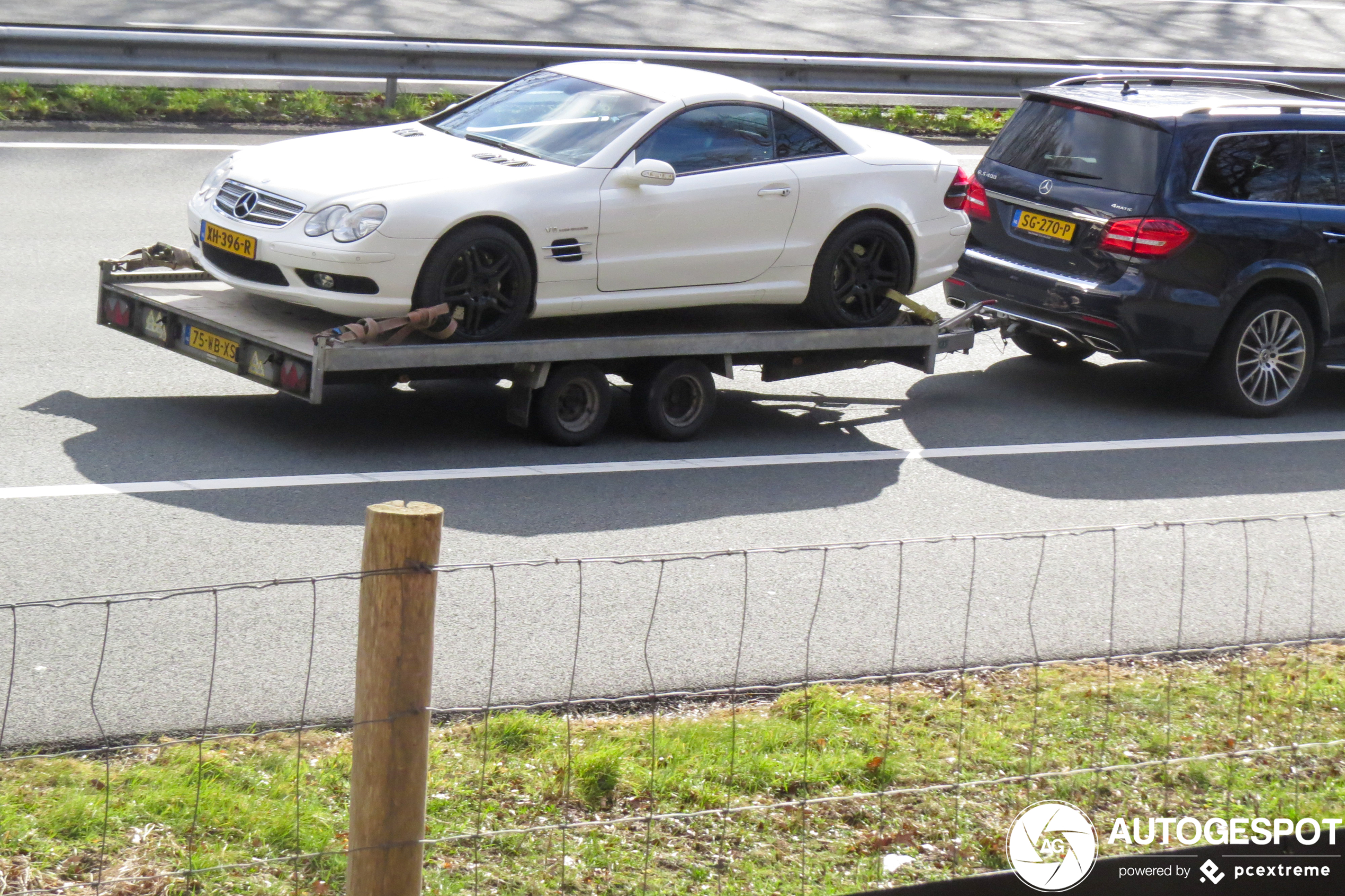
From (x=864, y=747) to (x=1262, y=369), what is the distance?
20.7ft

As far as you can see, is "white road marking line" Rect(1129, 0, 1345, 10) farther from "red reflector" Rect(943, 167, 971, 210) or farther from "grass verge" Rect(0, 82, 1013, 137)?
"red reflector" Rect(943, 167, 971, 210)

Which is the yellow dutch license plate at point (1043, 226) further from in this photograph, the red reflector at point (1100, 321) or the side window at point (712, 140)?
the side window at point (712, 140)

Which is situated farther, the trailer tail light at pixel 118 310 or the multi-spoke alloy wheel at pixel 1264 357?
the multi-spoke alloy wheel at pixel 1264 357

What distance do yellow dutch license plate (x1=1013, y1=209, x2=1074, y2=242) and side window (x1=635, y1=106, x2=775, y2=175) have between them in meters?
2.15

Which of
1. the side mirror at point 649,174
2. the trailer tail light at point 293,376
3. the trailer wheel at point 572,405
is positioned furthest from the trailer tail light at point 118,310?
the side mirror at point 649,174

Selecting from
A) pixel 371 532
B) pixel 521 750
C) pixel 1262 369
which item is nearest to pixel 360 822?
pixel 371 532

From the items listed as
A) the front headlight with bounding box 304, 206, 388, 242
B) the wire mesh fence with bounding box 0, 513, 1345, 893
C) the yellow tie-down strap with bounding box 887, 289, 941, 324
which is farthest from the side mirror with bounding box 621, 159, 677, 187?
A: the wire mesh fence with bounding box 0, 513, 1345, 893

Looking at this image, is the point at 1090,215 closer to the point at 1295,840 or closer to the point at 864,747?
the point at 864,747

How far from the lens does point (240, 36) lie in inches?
585

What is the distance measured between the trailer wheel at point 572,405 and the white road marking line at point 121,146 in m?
5.99

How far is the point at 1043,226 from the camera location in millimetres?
10234

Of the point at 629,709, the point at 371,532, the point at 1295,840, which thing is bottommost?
the point at 629,709

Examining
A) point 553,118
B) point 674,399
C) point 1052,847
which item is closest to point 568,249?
point 553,118

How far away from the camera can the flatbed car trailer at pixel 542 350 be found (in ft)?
25.6
